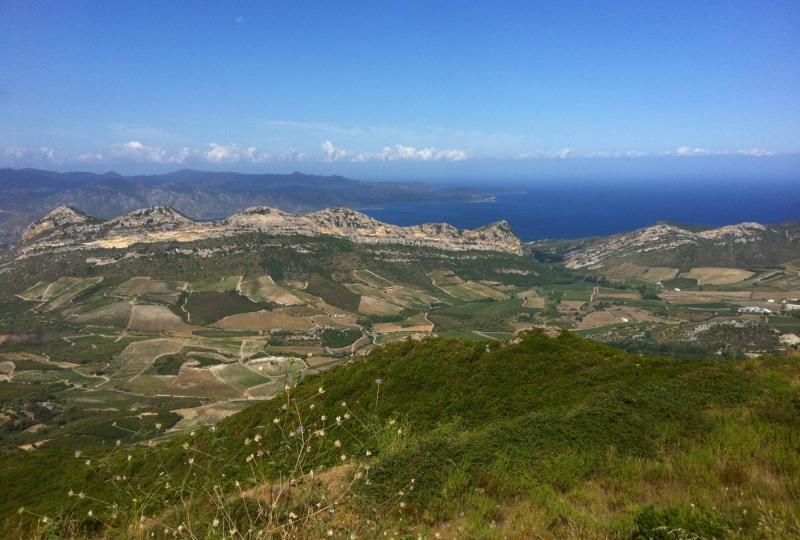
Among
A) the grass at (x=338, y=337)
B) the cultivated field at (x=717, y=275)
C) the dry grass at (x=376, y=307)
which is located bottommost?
the grass at (x=338, y=337)

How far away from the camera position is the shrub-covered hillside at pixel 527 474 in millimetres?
4555

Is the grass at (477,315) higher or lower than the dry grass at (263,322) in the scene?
higher

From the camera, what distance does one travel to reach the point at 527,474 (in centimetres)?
758

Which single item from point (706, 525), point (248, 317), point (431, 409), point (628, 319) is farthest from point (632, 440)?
point (248, 317)

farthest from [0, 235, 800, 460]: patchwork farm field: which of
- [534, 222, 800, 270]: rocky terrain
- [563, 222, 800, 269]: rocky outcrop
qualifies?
[563, 222, 800, 269]: rocky outcrop

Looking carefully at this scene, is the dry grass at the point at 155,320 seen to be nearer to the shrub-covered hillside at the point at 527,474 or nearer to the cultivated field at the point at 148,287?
the cultivated field at the point at 148,287

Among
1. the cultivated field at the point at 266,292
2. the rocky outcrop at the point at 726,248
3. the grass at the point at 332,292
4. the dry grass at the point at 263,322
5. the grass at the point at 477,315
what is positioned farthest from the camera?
the rocky outcrop at the point at 726,248

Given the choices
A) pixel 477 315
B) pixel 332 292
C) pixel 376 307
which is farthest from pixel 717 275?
pixel 332 292

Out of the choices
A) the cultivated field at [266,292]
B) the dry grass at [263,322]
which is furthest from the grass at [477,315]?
the cultivated field at [266,292]

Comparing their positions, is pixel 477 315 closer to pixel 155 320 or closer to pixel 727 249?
pixel 155 320

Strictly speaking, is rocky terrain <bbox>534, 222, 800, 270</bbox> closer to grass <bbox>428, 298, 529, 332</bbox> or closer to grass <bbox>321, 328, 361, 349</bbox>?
grass <bbox>428, 298, 529, 332</bbox>

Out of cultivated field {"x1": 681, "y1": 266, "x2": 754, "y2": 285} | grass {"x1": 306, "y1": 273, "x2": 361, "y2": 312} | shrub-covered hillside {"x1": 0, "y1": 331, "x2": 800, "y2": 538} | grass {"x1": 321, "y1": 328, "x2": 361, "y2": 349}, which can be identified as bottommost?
grass {"x1": 321, "y1": 328, "x2": 361, "y2": 349}

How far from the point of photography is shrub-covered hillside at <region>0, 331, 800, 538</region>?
455 cm

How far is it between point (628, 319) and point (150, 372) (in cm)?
12861
